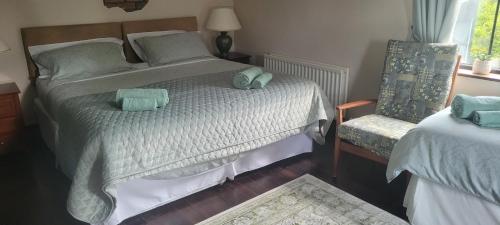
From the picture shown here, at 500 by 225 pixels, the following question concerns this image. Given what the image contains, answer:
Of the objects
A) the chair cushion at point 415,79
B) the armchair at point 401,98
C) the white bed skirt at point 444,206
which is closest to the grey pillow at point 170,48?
the armchair at point 401,98

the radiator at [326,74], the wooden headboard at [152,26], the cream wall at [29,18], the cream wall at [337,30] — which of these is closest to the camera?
the cream wall at [337,30]

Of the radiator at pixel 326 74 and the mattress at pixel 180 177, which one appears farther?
the radiator at pixel 326 74

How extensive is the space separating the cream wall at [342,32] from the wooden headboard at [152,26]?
2.40ft

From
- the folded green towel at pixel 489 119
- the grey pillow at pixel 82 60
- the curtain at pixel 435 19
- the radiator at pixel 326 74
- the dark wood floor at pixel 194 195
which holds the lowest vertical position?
the dark wood floor at pixel 194 195

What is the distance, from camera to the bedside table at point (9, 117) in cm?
298

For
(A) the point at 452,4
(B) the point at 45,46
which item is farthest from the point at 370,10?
(B) the point at 45,46

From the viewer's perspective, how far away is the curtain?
103 inches

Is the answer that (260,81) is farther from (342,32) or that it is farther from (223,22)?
(223,22)

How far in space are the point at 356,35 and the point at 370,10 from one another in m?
0.26

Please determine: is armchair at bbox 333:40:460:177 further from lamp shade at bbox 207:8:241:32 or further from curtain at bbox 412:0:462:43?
lamp shade at bbox 207:8:241:32

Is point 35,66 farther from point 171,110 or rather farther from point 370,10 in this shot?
point 370,10

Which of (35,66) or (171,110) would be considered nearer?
(171,110)

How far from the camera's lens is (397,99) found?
9.20 feet

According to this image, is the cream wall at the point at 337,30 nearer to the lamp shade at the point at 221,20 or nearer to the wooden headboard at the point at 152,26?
the lamp shade at the point at 221,20
